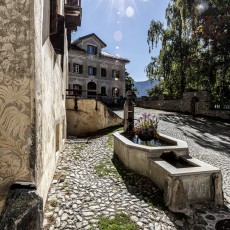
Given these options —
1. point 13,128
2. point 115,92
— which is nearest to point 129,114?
point 13,128

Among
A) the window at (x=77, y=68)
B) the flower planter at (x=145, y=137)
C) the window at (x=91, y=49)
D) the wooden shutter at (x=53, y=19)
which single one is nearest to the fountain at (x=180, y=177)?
the flower planter at (x=145, y=137)

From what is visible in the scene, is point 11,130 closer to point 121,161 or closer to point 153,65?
point 121,161

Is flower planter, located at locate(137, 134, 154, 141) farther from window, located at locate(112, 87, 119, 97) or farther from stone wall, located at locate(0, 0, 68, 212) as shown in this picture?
window, located at locate(112, 87, 119, 97)

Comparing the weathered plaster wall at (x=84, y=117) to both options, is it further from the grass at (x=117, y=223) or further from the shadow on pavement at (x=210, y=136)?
the grass at (x=117, y=223)

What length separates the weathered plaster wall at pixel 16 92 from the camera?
83.8 inches

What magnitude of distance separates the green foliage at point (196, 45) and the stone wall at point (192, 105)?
1.38 meters

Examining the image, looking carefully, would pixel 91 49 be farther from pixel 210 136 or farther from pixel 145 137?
pixel 145 137

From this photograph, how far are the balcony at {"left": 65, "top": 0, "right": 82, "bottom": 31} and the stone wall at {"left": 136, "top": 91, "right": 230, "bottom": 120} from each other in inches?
515

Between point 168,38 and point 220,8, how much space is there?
243 inches

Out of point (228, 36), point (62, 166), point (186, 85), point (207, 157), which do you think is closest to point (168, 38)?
point (186, 85)

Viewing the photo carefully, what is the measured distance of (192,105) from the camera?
1944 cm

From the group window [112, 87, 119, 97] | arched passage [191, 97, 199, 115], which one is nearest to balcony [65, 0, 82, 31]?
arched passage [191, 97, 199, 115]

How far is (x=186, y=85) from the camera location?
23125 millimetres

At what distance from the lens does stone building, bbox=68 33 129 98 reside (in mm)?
25156
